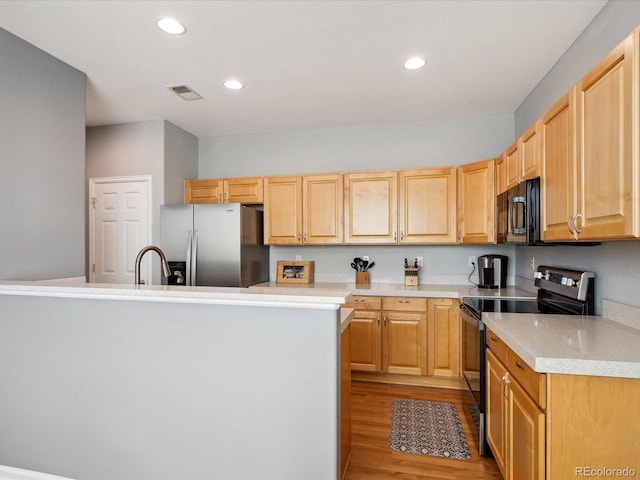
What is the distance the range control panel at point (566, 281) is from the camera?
2.11m

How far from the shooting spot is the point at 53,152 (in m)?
2.53

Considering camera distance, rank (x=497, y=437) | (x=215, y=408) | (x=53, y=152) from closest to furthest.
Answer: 1. (x=215, y=408)
2. (x=497, y=437)
3. (x=53, y=152)

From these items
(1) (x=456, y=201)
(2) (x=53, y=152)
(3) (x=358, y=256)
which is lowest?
(3) (x=358, y=256)

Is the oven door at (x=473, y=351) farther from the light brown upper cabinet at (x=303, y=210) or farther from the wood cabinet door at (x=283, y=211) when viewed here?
the wood cabinet door at (x=283, y=211)

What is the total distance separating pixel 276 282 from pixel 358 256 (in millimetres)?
1007

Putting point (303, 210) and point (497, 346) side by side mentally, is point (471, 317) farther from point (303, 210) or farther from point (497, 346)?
point (303, 210)

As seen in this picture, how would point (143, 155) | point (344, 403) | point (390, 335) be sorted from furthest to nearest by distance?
point (143, 155) → point (390, 335) → point (344, 403)

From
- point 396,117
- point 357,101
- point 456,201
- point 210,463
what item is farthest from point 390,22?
point 210,463

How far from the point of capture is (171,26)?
218 centimetres

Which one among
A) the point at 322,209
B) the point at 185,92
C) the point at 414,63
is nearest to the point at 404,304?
the point at 322,209

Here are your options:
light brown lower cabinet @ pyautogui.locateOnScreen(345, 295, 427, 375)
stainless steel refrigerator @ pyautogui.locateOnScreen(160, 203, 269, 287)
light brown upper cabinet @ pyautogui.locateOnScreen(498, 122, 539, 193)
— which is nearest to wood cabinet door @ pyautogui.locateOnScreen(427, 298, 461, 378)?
light brown lower cabinet @ pyautogui.locateOnScreen(345, 295, 427, 375)

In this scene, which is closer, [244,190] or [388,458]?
[388,458]

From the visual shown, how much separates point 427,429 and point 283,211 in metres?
2.50

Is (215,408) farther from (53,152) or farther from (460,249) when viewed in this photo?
(460,249)
